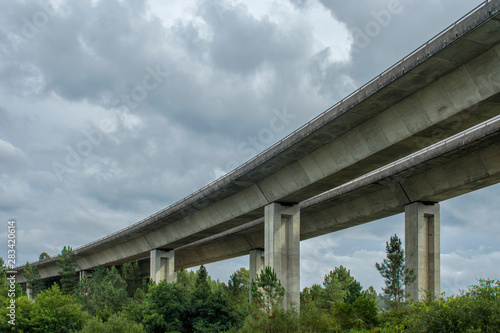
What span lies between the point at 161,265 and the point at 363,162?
36815mm

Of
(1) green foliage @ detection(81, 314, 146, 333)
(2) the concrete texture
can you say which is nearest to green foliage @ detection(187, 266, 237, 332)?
(1) green foliage @ detection(81, 314, 146, 333)

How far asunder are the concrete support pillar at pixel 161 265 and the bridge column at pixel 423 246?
30.1 metres

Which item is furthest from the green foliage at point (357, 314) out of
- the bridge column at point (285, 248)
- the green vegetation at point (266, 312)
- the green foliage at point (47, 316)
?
the green foliage at point (47, 316)

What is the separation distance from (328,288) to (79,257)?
3906 centimetres

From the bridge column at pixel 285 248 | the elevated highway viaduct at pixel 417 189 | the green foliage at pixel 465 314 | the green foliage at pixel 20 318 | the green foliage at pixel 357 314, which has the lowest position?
the green foliage at pixel 20 318

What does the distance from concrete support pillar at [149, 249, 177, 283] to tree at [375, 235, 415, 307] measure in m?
27.3

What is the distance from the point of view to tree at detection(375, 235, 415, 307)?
36.5m

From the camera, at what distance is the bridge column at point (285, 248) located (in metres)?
36.3

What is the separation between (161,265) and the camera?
2323 inches

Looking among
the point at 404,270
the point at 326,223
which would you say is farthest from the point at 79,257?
the point at 404,270

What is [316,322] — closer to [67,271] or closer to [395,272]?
[395,272]

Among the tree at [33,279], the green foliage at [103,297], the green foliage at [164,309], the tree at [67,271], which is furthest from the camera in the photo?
the tree at [33,279]

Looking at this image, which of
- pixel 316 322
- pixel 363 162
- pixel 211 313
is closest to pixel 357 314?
pixel 316 322

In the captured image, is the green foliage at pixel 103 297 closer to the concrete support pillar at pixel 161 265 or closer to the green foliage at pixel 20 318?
the concrete support pillar at pixel 161 265
